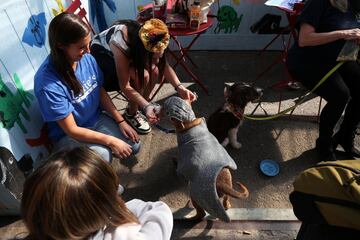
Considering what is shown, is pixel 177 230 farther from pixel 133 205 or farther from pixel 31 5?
pixel 31 5

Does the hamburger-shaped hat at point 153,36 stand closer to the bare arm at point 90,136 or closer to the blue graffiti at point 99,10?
the bare arm at point 90,136

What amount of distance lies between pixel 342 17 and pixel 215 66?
6.61 ft

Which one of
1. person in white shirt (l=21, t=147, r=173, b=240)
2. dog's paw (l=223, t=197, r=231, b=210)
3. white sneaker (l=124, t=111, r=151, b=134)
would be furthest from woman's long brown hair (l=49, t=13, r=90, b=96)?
dog's paw (l=223, t=197, r=231, b=210)

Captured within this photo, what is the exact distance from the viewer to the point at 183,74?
4336mm

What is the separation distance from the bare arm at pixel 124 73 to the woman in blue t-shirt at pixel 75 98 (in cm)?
18

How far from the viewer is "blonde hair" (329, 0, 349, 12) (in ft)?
8.37

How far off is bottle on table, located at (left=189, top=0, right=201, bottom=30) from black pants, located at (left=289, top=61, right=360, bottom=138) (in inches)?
43.9

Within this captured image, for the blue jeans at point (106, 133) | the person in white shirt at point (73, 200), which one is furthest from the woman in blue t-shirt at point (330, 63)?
Answer: the person in white shirt at point (73, 200)

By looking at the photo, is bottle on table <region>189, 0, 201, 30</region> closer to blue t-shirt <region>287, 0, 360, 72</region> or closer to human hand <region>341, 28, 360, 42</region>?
blue t-shirt <region>287, 0, 360, 72</region>

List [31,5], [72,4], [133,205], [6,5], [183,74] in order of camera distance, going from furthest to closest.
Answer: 1. [183,74]
2. [72,4]
3. [31,5]
4. [6,5]
5. [133,205]

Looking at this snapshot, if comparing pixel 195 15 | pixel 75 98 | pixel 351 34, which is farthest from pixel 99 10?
pixel 351 34

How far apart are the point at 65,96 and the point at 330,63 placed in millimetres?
2252

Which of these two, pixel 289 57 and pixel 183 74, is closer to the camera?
pixel 289 57

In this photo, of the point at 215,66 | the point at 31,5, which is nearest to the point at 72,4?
the point at 31,5
